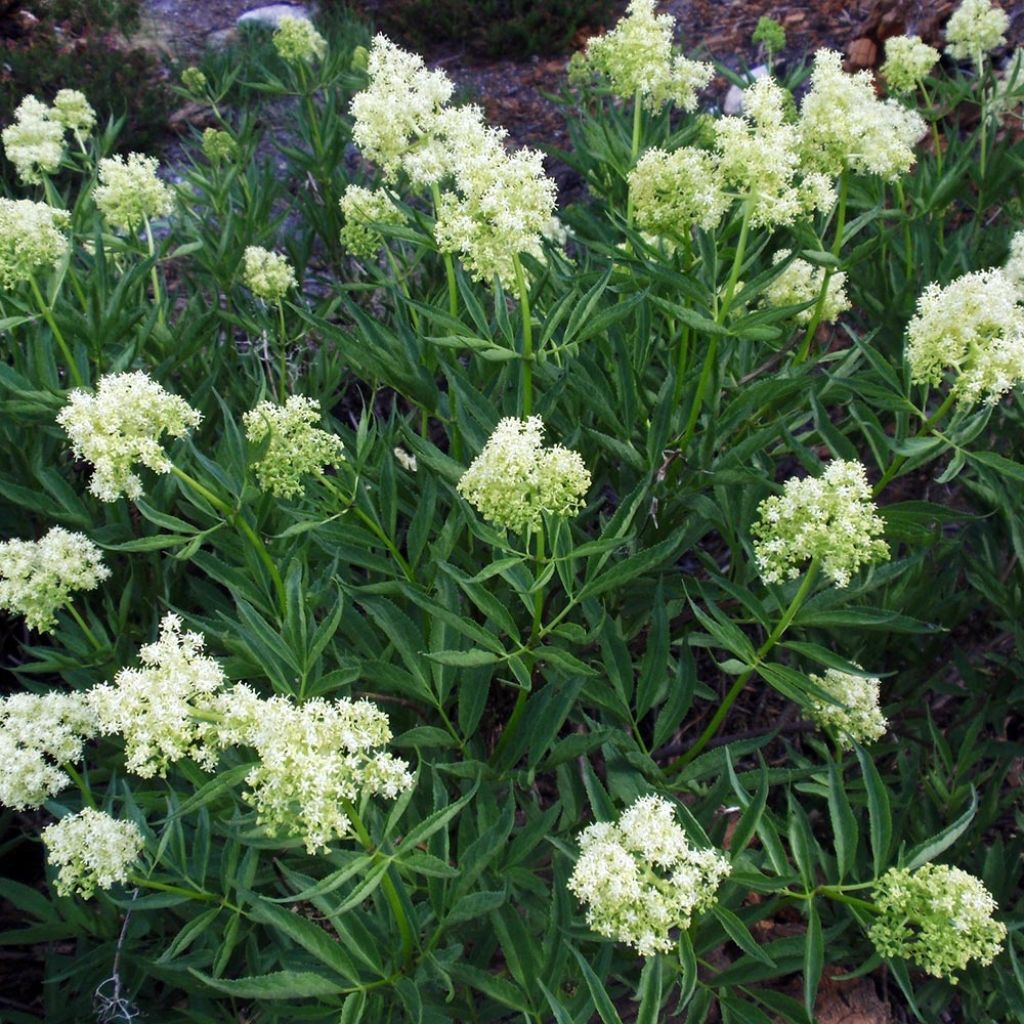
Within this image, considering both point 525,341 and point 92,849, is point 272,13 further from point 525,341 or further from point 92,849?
point 92,849

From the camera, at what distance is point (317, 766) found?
183cm

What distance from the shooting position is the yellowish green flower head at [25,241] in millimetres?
3176

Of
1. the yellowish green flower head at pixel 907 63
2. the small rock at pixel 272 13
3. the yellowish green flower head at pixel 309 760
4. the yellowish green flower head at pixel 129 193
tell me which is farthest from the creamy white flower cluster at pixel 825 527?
the small rock at pixel 272 13

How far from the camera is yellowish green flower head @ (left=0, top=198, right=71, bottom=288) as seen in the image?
318cm

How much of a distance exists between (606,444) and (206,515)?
4.17 ft

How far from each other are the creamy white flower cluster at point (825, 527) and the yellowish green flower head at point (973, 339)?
15.2 inches

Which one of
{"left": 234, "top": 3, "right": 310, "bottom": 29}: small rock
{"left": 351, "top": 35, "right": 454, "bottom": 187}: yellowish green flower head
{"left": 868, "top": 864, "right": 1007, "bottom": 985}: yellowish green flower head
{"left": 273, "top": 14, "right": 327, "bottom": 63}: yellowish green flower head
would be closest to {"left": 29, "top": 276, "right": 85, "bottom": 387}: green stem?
{"left": 351, "top": 35, "right": 454, "bottom": 187}: yellowish green flower head

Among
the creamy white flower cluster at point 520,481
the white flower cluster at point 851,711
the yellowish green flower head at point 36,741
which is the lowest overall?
the yellowish green flower head at point 36,741

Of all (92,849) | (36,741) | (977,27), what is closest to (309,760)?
(92,849)

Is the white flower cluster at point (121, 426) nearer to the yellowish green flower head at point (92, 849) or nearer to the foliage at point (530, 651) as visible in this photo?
the foliage at point (530, 651)

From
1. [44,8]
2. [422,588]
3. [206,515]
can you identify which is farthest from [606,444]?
[44,8]

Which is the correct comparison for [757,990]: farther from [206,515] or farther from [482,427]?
[206,515]

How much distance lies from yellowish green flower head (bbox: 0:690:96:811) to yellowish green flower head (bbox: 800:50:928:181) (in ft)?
8.40

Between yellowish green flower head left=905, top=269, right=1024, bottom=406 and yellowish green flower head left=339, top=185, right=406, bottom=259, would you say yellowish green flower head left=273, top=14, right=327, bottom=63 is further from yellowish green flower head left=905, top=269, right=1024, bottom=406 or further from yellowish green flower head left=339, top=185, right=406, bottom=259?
yellowish green flower head left=905, top=269, right=1024, bottom=406
